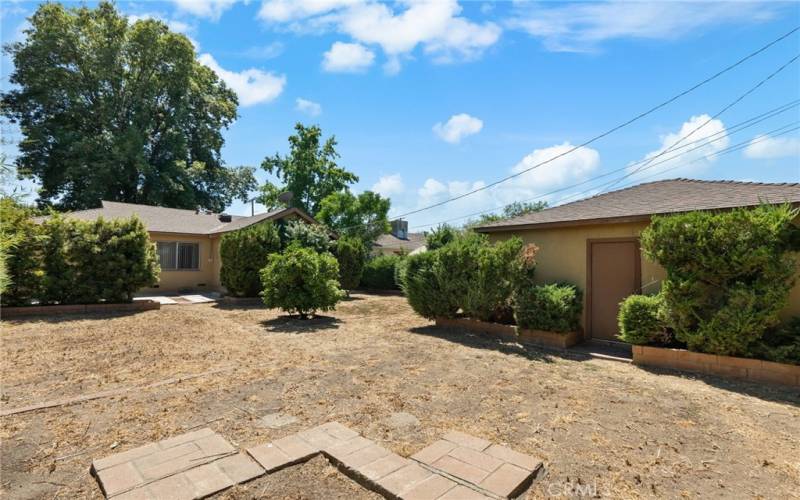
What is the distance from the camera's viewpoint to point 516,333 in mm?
8211

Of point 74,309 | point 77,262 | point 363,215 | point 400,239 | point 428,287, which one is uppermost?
point 363,215

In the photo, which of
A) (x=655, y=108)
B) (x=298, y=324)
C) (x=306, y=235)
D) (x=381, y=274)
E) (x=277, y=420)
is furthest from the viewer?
(x=381, y=274)

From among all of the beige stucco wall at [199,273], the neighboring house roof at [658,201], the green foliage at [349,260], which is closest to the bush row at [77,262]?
the beige stucco wall at [199,273]

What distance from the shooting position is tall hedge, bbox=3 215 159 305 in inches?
390

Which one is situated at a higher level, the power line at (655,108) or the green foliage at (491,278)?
the power line at (655,108)

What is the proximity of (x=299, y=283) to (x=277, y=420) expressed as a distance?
633cm

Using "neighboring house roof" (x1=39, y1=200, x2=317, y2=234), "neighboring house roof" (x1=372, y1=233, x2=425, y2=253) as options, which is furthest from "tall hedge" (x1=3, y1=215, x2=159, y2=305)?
"neighboring house roof" (x1=372, y1=233, x2=425, y2=253)

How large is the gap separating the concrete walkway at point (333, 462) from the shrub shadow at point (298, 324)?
5.51 meters

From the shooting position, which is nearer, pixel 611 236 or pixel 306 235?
pixel 611 236

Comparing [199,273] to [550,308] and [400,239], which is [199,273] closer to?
[550,308]

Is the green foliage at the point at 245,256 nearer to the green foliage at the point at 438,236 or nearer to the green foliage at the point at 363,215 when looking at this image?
the green foliage at the point at 438,236

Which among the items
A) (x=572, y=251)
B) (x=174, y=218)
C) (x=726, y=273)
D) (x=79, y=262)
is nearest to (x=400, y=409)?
(x=726, y=273)

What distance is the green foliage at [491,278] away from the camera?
26.2 feet

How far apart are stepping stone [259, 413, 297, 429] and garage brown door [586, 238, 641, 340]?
21.7ft
